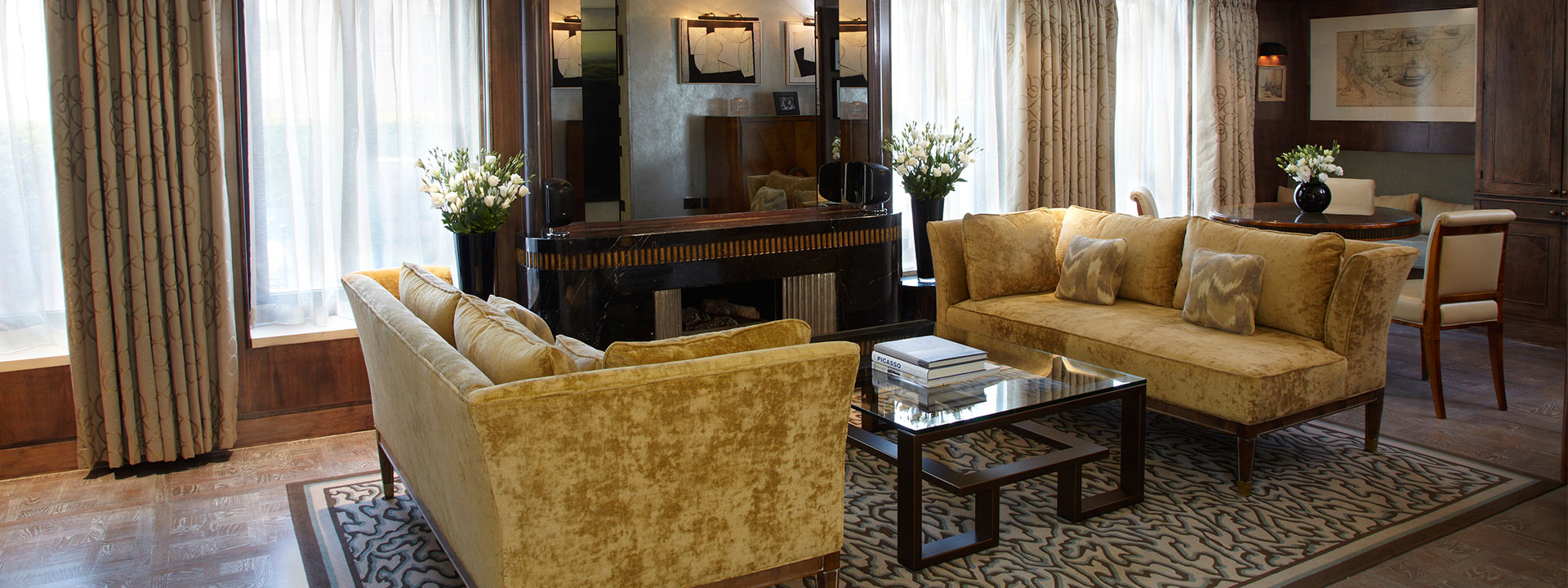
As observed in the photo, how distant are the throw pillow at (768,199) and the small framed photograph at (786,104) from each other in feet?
1.22

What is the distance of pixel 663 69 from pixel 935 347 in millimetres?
1977

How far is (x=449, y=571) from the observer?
310 cm

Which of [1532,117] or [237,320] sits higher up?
[1532,117]

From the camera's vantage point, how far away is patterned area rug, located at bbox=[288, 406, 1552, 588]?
3078mm

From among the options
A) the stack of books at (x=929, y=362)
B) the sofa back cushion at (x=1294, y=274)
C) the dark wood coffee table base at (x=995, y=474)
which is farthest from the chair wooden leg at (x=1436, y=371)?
the stack of books at (x=929, y=362)

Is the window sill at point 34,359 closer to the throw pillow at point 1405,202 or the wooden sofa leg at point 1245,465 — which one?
the wooden sofa leg at point 1245,465

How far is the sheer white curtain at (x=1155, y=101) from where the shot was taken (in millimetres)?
6922

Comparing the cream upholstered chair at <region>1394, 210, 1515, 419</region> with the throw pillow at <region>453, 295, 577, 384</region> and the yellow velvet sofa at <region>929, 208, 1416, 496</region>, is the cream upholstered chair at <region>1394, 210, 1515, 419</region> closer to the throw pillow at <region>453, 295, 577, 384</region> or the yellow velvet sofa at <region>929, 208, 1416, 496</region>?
the yellow velvet sofa at <region>929, 208, 1416, 496</region>

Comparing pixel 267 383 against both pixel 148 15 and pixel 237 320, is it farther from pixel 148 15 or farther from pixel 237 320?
pixel 148 15

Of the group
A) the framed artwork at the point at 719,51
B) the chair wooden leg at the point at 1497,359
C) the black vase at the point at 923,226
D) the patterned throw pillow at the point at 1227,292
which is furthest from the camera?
the black vase at the point at 923,226

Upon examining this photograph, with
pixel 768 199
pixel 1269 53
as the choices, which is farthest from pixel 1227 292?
pixel 1269 53

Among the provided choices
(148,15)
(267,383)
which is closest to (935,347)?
(267,383)

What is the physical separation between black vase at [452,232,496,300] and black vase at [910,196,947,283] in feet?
7.51

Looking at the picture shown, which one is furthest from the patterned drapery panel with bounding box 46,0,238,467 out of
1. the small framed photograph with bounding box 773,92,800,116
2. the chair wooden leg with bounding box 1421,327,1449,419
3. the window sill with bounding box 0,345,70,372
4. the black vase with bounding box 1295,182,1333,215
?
the black vase with bounding box 1295,182,1333,215
